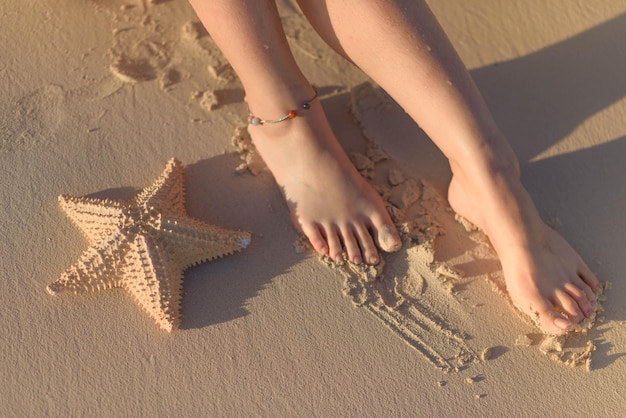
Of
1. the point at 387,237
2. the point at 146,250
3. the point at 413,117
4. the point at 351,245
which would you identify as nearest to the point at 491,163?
the point at 413,117

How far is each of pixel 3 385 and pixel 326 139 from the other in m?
1.33

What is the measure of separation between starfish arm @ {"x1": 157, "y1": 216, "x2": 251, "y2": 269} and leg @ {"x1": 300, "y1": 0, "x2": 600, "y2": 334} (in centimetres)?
73

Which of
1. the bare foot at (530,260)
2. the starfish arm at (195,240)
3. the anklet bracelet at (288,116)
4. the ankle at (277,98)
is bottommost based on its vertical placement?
the bare foot at (530,260)

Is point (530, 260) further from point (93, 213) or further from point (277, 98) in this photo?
point (93, 213)

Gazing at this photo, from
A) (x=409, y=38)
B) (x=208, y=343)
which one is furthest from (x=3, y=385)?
(x=409, y=38)

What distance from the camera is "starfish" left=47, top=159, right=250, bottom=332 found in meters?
2.15

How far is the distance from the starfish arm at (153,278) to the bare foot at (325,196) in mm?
501

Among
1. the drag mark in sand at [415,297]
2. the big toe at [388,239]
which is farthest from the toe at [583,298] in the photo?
the big toe at [388,239]

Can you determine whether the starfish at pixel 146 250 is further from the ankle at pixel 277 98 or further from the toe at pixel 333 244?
the ankle at pixel 277 98

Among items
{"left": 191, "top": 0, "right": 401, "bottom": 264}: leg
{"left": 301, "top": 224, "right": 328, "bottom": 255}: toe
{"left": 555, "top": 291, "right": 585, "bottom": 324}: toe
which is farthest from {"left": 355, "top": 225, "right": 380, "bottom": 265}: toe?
{"left": 555, "top": 291, "right": 585, "bottom": 324}: toe

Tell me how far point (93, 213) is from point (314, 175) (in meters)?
0.76

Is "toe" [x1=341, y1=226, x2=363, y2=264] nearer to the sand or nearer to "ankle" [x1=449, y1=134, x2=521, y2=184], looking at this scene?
the sand

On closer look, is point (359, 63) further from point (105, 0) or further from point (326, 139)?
point (105, 0)

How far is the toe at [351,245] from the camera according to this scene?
2330mm
